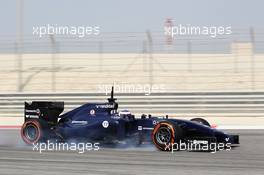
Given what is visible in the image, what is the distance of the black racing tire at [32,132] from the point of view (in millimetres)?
11875

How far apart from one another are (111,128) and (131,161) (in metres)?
1.93

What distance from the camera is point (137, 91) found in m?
20.0

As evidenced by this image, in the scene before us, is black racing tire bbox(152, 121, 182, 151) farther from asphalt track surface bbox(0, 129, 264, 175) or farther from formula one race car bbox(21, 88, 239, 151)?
asphalt track surface bbox(0, 129, 264, 175)

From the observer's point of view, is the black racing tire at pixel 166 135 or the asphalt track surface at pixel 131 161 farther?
the black racing tire at pixel 166 135

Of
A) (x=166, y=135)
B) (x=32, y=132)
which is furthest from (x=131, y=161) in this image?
(x=32, y=132)

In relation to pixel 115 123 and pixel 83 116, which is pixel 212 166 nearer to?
pixel 115 123

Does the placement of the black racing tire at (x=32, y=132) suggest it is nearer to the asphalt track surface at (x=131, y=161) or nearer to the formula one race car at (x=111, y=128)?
the formula one race car at (x=111, y=128)

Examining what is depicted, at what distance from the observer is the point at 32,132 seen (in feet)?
39.4

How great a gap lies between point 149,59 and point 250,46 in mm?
3530

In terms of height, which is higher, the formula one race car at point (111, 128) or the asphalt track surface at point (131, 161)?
the formula one race car at point (111, 128)

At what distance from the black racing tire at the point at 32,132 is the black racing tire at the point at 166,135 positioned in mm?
2409

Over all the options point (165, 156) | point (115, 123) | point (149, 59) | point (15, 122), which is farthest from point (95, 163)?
point (149, 59)

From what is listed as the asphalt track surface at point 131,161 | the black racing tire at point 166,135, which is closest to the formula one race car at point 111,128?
the black racing tire at point 166,135

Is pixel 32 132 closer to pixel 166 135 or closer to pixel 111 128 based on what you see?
pixel 111 128
